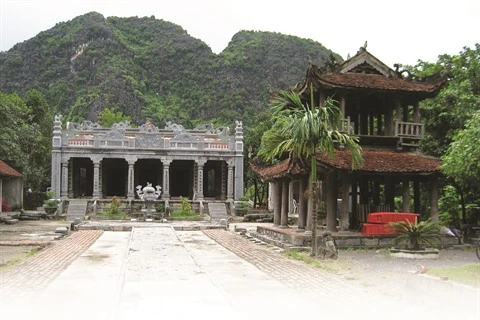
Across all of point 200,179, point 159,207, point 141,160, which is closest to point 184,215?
point 159,207

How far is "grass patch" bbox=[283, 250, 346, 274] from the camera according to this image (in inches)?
519

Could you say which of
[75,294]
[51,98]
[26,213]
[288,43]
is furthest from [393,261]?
[288,43]

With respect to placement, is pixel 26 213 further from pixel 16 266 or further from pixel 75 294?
pixel 75 294

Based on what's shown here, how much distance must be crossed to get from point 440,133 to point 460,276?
562 inches

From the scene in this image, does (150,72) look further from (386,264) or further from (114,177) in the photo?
(386,264)

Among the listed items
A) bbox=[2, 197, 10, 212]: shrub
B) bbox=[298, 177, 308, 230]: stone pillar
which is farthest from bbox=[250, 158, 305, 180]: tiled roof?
bbox=[2, 197, 10, 212]: shrub

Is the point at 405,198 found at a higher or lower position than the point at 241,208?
higher

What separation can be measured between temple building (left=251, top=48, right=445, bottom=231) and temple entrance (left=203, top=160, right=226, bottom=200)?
24.1 m

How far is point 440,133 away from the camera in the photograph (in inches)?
922

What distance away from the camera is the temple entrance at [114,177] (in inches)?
1751

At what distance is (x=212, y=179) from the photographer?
157 feet

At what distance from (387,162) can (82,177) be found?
3179 cm

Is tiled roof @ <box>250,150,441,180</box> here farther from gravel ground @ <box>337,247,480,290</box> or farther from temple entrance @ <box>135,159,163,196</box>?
temple entrance @ <box>135,159,163,196</box>

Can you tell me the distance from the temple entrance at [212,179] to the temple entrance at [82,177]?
9.15 metres
